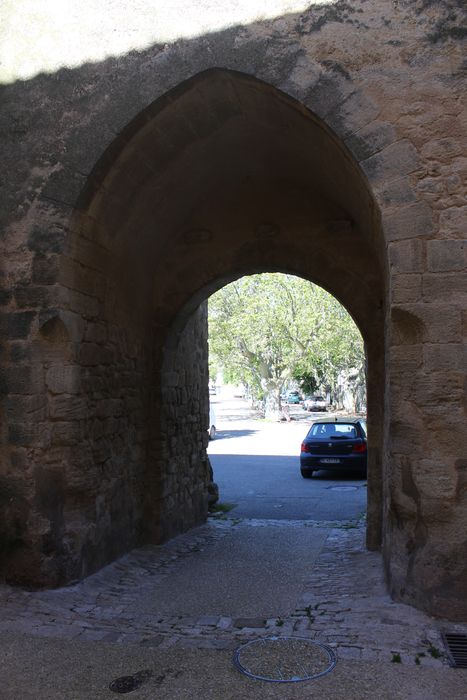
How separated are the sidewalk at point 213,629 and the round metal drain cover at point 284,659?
6 cm

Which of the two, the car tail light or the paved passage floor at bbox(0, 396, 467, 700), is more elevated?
the car tail light

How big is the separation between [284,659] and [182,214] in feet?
14.7

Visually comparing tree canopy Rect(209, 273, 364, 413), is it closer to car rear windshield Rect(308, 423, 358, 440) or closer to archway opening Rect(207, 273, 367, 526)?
archway opening Rect(207, 273, 367, 526)

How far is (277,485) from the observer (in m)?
12.2

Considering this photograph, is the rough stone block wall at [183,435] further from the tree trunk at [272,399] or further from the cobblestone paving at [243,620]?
the tree trunk at [272,399]

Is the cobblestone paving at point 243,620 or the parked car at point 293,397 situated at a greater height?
the parked car at point 293,397

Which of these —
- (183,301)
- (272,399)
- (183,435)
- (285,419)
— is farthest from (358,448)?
(285,419)

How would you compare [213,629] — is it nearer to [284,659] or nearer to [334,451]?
[284,659]

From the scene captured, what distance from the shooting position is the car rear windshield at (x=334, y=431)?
13.5 m

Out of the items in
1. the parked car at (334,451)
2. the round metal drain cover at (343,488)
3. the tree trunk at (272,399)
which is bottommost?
the round metal drain cover at (343,488)

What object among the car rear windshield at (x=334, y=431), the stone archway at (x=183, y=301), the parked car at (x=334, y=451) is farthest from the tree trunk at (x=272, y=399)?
the stone archway at (x=183, y=301)

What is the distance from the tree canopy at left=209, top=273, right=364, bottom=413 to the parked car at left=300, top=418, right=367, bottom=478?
1419 centimetres

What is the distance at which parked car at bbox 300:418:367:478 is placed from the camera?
1315 cm

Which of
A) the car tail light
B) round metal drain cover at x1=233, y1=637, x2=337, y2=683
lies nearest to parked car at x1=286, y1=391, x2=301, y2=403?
the car tail light
